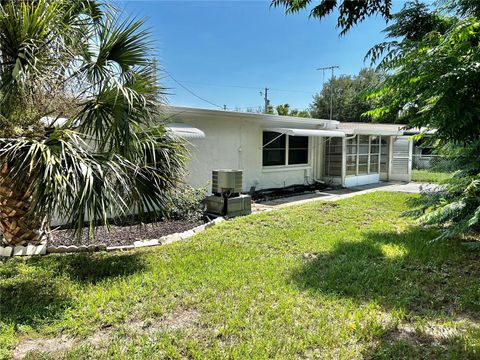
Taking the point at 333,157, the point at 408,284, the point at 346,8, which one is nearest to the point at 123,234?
the point at 408,284

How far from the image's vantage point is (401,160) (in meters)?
20.8

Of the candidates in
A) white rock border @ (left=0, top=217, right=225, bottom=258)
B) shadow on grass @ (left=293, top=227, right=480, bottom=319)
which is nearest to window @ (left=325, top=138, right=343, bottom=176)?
shadow on grass @ (left=293, top=227, right=480, bottom=319)

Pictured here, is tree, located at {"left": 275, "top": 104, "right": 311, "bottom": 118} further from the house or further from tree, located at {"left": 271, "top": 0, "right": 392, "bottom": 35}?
tree, located at {"left": 271, "top": 0, "right": 392, "bottom": 35}

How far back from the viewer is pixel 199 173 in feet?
41.8

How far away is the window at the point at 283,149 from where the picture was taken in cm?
1571

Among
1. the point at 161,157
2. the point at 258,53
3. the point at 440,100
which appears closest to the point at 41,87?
the point at 161,157

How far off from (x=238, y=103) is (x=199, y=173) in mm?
39806

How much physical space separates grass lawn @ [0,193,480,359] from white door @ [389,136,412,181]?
14395mm

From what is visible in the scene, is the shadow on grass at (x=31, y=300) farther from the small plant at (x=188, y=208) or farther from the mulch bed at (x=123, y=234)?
the small plant at (x=188, y=208)

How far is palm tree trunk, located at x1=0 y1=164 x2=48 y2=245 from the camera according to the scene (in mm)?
5840

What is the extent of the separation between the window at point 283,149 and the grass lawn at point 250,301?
27.4 ft

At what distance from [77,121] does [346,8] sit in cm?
453

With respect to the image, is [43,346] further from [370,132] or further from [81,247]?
[370,132]

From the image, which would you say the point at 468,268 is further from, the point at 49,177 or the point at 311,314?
the point at 49,177
